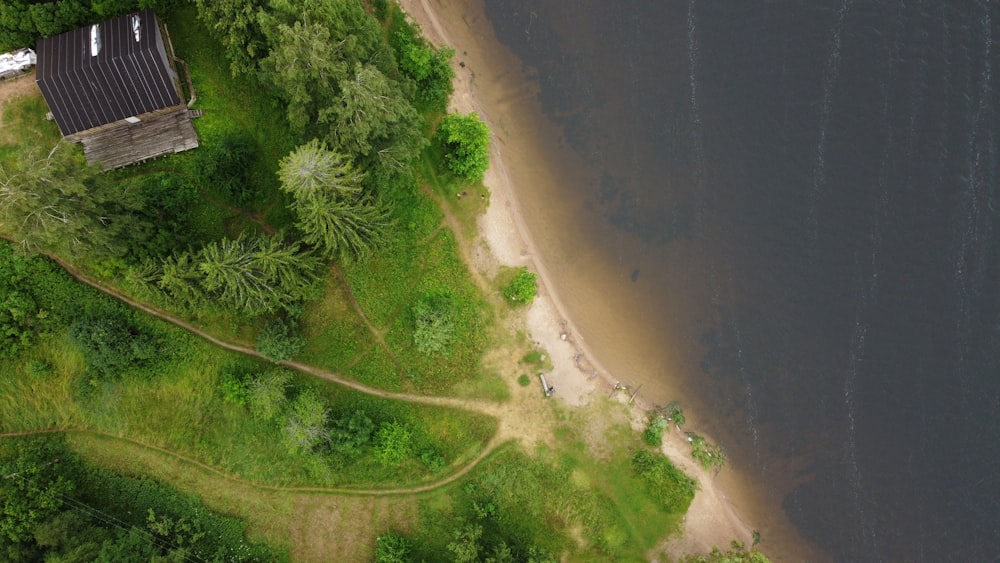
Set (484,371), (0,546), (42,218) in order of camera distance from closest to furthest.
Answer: (42,218) → (0,546) → (484,371)

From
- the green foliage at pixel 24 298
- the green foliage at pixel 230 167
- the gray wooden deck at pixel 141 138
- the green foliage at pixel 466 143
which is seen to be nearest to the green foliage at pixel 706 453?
the green foliage at pixel 466 143

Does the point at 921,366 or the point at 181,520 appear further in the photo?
the point at 921,366

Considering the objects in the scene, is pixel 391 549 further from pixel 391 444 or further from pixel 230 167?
pixel 230 167

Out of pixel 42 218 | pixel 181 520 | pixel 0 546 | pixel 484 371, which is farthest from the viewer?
pixel 484 371

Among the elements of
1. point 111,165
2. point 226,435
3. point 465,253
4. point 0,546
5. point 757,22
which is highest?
point 757,22

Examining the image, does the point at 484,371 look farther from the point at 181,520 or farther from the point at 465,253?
the point at 181,520

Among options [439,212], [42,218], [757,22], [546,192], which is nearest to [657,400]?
[546,192]

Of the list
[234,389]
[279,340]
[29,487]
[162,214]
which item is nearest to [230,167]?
[162,214]

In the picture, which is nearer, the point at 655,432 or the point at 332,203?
the point at 332,203
